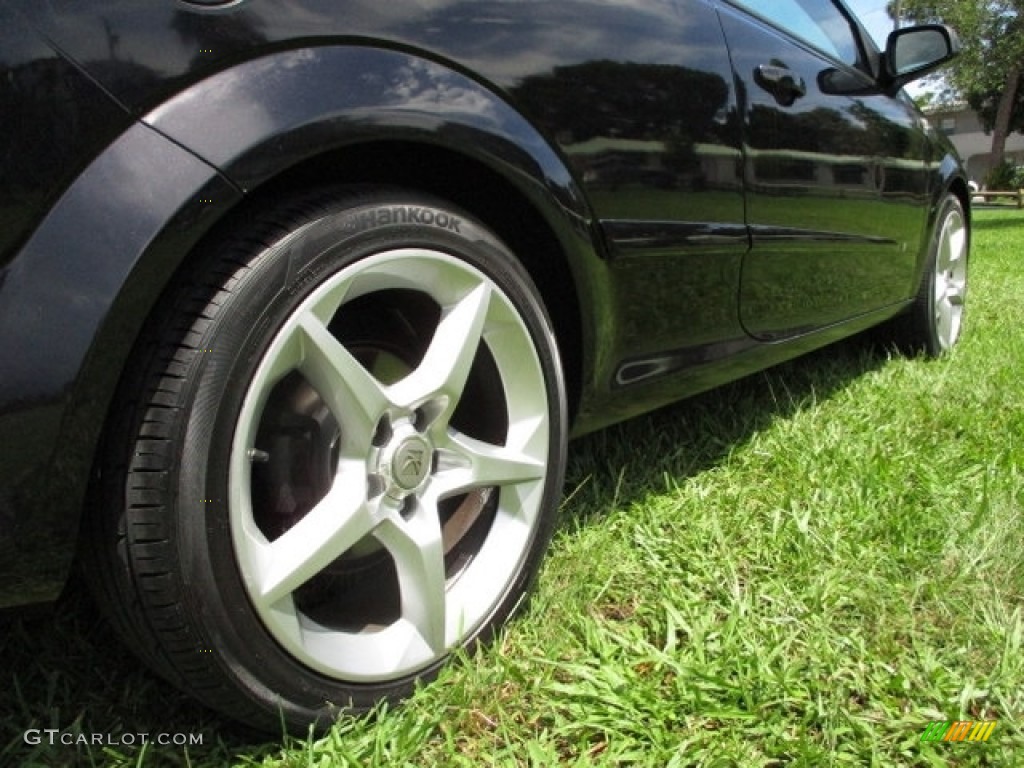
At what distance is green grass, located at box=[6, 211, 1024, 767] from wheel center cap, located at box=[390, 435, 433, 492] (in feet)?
0.99

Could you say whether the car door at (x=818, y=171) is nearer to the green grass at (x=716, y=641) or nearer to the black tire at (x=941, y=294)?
the black tire at (x=941, y=294)

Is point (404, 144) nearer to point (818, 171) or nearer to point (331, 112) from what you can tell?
point (331, 112)

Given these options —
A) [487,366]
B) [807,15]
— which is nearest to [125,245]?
[487,366]

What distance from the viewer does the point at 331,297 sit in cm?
114

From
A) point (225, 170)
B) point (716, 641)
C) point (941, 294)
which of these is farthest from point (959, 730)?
point (941, 294)

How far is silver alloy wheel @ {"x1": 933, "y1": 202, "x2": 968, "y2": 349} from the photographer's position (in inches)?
137

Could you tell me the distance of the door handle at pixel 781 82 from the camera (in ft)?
6.73

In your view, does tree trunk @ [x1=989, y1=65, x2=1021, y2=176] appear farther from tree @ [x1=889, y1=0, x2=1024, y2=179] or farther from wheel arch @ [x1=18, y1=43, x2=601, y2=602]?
wheel arch @ [x1=18, y1=43, x2=601, y2=602]

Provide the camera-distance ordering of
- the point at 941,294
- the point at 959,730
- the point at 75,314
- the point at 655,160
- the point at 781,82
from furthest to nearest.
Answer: the point at 941,294 < the point at 781,82 < the point at 655,160 < the point at 959,730 < the point at 75,314

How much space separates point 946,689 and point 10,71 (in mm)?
1461

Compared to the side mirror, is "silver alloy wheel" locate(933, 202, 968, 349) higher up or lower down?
lower down

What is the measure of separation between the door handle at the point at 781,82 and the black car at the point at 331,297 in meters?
0.14

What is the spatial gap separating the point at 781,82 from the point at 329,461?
1533mm

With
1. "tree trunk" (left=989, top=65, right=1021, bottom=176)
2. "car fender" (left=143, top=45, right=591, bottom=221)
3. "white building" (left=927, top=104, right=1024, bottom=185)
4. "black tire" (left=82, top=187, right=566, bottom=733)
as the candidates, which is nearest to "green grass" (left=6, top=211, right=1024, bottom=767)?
"black tire" (left=82, top=187, right=566, bottom=733)
